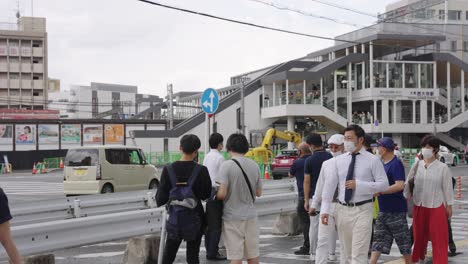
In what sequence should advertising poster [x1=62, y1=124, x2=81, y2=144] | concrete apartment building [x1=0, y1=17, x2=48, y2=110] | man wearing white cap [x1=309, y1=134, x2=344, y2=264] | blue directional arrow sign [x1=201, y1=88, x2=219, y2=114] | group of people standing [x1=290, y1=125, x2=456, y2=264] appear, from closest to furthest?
1. group of people standing [x1=290, y1=125, x2=456, y2=264]
2. man wearing white cap [x1=309, y1=134, x2=344, y2=264]
3. blue directional arrow sign [x1=201, y1=88, x2=219, y2=114]
4. advertising poster [x1=62, y1=124, x2=81, y2=144]
5. concrete apartment building [x1=0, y1=17, x2=48, y2=110]

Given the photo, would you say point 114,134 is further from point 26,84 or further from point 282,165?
point 282,165

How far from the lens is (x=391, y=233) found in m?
7.62

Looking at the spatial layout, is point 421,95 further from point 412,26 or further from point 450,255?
point 450,255

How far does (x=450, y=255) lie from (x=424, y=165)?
2.24 meters

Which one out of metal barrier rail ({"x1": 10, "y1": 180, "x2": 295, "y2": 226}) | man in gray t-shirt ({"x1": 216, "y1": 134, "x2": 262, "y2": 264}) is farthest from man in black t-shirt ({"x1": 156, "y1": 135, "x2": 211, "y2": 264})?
metal barrier rail ({"x1": 10, "y1": 180, "x2": 295, "y2": 226})

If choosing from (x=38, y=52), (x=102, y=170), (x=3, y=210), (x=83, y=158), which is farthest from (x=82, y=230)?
(x=38, y=52)

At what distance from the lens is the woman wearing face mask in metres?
7.56

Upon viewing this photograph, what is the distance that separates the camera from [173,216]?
20.6ft

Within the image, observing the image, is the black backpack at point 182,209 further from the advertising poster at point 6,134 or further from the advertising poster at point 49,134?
the advertising poster at point 49,134

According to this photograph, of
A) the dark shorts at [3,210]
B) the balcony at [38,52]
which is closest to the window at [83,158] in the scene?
the dark shorts at [3,210]

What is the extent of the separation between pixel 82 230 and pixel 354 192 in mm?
3365

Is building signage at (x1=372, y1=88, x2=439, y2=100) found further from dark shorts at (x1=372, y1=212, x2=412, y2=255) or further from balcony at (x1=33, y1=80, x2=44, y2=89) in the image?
balcony at (x1=33, y1=80, x2=44, y2=89)

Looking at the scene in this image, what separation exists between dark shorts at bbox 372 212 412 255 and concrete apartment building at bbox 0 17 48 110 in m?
76.4

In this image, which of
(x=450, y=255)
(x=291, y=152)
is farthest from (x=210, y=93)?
(x=291, y=152)
